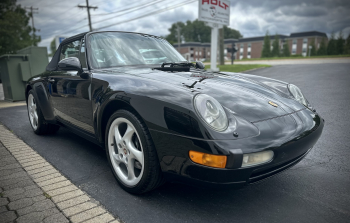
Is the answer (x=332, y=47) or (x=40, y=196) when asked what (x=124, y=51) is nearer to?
(x=40, y=196)

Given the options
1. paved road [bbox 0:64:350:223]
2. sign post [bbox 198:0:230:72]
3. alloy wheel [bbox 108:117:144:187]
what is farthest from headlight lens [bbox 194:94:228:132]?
sign post [bbox 198:0:230:72]

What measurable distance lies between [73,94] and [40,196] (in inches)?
44.7

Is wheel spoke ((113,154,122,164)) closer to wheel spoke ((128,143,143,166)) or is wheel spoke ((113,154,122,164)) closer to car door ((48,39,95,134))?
wheel spoke ((128,143,143,166))

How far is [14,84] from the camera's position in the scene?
863cm

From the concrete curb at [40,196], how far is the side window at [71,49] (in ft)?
4.45

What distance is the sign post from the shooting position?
1314cm

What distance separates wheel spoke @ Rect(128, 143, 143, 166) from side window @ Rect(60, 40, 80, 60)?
1653 millimetres

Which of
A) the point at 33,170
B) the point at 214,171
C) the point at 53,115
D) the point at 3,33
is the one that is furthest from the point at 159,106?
the point at 3,33

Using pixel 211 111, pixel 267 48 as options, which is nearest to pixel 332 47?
pixel 267 48

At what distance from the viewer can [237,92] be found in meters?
2.23

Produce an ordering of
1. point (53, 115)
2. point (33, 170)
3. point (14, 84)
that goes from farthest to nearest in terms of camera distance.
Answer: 1. point (14, 84)
2. point (53, 115)
3. point (33, 170)

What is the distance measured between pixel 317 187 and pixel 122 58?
2.31m

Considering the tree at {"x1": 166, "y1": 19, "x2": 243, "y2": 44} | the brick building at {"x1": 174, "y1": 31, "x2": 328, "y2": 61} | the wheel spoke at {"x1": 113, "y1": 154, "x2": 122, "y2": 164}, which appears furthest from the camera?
the tree at {"x1": 166, "y1": 19, "x2": 243, "y2": 44}

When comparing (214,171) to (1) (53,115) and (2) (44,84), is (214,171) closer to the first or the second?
(1) (53,115)
